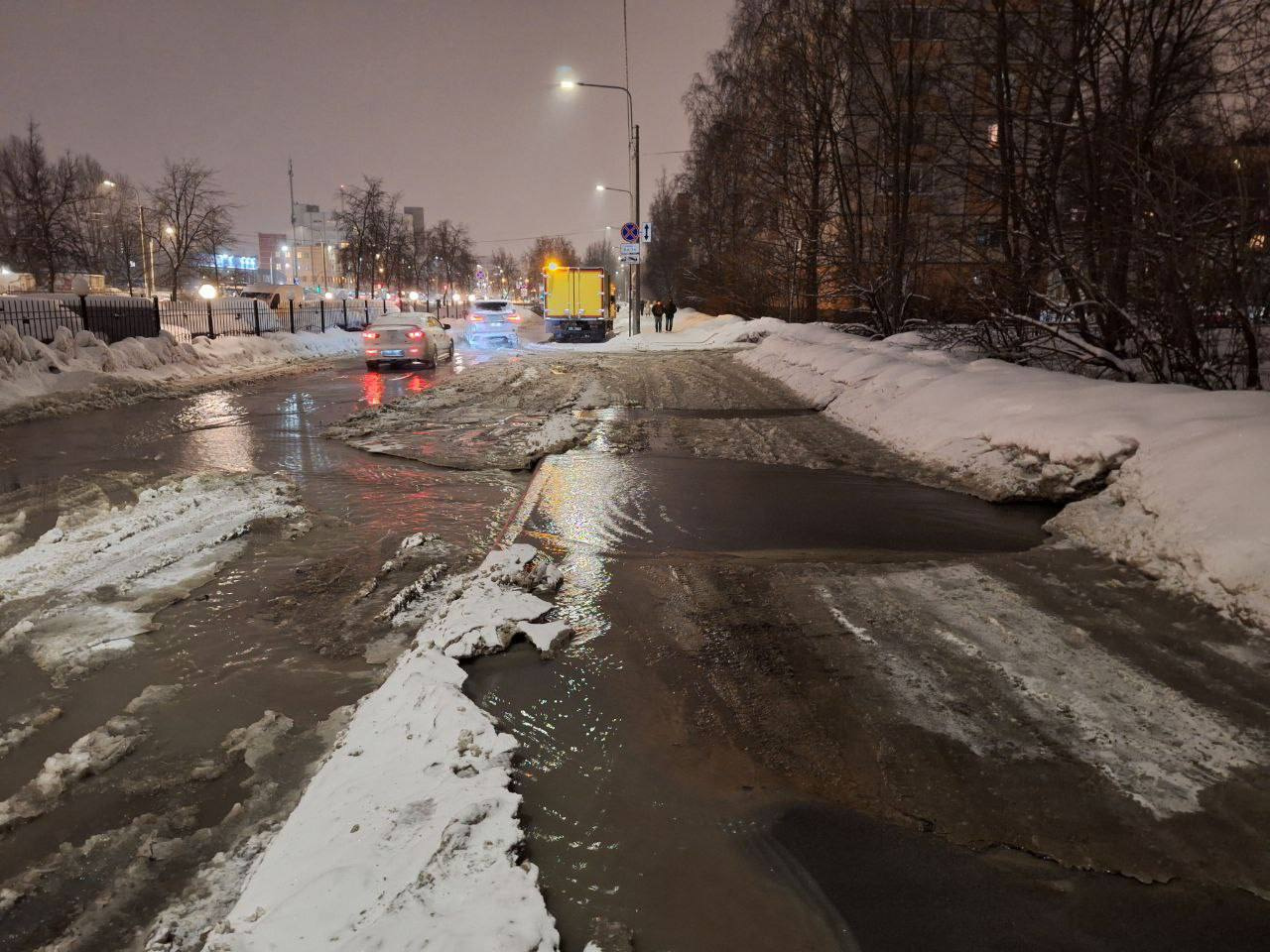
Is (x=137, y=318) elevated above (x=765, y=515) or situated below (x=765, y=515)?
above

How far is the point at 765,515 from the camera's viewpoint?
7277 millimetres

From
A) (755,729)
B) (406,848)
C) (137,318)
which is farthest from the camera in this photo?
(137,318)

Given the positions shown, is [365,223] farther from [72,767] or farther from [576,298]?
[72,767]

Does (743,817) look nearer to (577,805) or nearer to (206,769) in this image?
(577,805)

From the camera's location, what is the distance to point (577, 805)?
10.6 ft

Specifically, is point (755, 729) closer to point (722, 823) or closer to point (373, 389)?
point (722, 823)

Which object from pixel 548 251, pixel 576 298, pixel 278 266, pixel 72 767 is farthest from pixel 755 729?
pixel 278 266

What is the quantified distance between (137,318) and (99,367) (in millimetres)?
6992

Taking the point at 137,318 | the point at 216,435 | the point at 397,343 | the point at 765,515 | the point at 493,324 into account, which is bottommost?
the point at 765,515

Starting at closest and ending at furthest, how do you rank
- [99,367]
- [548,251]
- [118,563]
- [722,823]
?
[722,823] → [118,563] → [99,367] → [548,251]

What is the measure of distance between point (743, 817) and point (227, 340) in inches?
1008

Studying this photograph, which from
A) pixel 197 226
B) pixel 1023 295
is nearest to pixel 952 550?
pixel 1023 295

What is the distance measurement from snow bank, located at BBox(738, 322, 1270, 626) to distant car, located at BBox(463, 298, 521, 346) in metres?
27.2

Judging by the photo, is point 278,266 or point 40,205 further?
point 278,266
